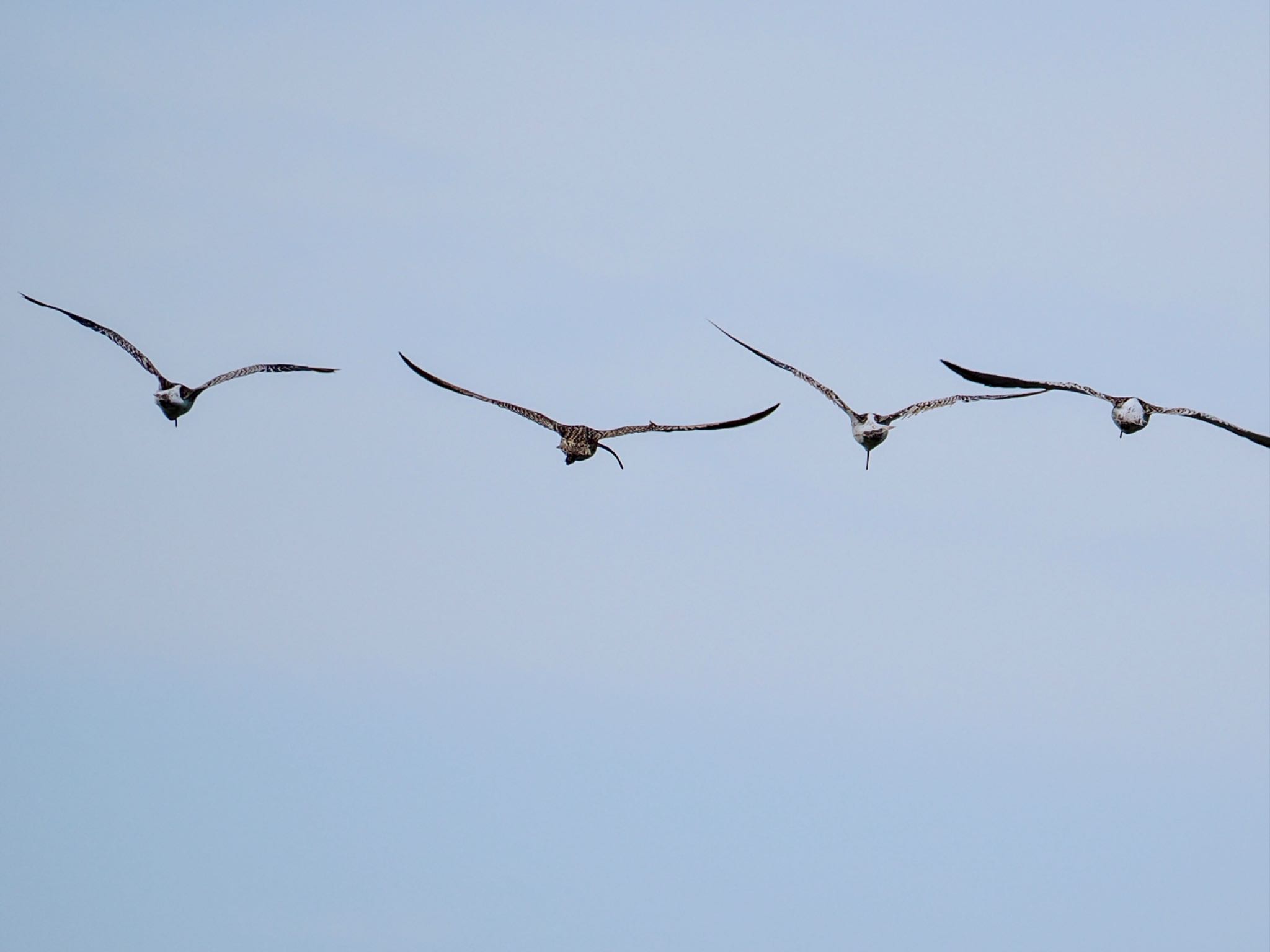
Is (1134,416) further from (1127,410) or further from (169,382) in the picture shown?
(169,382)

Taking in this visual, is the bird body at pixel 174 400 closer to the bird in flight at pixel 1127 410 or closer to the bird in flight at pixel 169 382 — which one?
the bird in flight at pixel 169 382

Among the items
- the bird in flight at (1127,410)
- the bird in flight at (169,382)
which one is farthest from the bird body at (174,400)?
the bird in flight at (1127,410)

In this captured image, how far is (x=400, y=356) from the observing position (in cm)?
7375

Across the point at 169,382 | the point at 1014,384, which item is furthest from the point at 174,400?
the point at 1014,384

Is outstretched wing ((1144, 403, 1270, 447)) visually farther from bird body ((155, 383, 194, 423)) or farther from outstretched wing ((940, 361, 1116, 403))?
bird body ((155, 383, 194, 423))

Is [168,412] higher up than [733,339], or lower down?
lower down

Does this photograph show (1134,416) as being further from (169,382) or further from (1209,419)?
(169,382)

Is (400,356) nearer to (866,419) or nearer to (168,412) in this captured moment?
(168,412)

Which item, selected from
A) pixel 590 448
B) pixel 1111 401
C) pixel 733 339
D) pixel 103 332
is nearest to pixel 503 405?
pixel 590 448

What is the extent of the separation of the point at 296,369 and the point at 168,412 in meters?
6.24

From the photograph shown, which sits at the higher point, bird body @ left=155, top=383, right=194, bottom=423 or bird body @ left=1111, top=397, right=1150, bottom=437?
bird body @ left=1111, top=397, right=1150, bottom=437

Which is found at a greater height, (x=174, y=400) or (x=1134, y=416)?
(x=1134, y=416)

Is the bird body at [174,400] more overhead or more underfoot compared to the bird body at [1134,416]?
more underfoot

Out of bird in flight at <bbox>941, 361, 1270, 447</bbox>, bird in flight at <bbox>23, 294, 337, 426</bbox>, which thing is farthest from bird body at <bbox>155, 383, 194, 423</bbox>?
bird in flight at <bbox>941, 361, 1270, 447</bbox>
